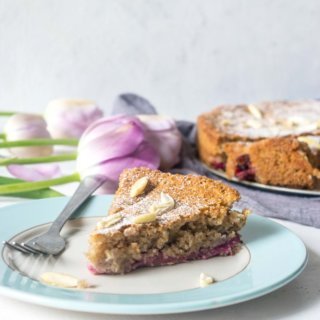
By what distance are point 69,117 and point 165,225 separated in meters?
1.28

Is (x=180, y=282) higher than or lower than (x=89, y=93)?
higher

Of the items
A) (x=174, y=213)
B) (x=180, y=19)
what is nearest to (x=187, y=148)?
(x=180, y=19)

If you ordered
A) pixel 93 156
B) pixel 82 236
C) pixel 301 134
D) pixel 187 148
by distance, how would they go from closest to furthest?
pixel 82 236 → pixel 93 156 → pixel 301 134 → pixel 187 148

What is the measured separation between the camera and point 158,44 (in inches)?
139

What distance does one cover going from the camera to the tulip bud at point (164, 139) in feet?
8.34

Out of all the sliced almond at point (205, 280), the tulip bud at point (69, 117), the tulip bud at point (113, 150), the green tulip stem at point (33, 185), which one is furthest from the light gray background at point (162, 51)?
the sliced almond at point (205, 280)

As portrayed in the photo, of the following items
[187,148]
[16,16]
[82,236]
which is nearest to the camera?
[82,236]

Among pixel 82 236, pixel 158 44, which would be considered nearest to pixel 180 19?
pixel 158 44

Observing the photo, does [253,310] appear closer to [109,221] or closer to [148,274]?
[148,274]

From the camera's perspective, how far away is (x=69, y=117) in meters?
2.82

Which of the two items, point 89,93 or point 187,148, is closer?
point 187,148

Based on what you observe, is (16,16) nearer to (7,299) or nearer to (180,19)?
(180,19)

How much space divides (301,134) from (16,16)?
151 cm

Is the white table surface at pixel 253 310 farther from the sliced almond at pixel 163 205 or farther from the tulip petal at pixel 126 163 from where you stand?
the tulip petal at pixel 126 163
